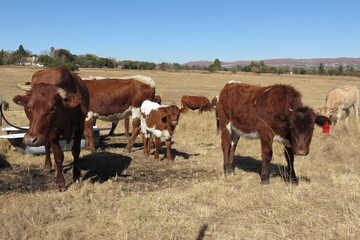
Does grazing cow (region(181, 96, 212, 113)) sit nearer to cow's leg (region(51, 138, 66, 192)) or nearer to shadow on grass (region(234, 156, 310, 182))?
shadow on grass (region(234, 156, 310, 182))

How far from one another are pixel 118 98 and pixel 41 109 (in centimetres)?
510

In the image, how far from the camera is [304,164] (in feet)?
26.2

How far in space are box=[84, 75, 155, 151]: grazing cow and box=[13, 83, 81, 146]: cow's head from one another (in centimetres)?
448

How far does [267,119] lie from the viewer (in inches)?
242

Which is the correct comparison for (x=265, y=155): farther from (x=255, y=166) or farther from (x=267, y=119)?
(x=255, y=166)

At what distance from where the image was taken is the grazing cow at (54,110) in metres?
4.75

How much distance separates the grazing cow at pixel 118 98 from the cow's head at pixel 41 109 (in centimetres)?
448

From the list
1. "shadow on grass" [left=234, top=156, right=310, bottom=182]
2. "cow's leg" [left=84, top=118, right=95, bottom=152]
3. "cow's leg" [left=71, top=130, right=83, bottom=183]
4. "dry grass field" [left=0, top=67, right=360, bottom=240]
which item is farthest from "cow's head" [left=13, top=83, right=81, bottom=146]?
"shadow on grass" [left=234, top=156, right=310, bottom=182]

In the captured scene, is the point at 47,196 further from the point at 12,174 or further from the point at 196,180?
the point at 196,180

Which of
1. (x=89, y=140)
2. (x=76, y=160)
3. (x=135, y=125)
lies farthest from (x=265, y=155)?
(x=89, y=140)

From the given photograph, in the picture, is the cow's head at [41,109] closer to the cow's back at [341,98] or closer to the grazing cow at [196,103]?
the cow's back at [341,98]

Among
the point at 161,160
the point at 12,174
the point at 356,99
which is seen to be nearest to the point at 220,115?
the point at 161,160

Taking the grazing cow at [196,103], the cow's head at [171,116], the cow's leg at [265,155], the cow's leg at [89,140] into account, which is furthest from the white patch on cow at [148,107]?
the grazing cow at [196,103]

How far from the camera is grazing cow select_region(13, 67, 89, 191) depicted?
4750 millimetres
